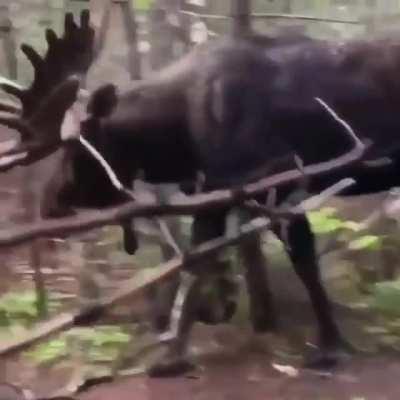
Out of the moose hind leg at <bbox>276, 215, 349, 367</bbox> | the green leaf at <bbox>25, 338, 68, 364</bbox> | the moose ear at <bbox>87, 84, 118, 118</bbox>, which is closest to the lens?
the moose ear at <bbox>87, 84, 118, 118</bbox>

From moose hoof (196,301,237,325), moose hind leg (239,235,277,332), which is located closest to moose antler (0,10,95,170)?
moose hoof (196,301,237,325)

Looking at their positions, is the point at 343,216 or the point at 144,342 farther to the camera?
the point at 343,216

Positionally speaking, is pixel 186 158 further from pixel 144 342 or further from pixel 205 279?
pixel 144 342

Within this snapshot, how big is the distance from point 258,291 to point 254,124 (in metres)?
0.45

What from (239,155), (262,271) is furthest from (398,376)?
(239,155)

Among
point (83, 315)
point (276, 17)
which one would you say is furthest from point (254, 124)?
point (83, 315)

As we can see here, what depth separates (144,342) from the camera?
219 cm

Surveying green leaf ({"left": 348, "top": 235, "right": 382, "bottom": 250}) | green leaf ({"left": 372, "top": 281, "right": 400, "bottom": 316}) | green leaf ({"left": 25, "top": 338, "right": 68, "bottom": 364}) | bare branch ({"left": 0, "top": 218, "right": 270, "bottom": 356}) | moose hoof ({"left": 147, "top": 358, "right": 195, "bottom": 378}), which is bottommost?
moose hoof ({"left": 147, "top": 358, "right": 195, "bottom": 378})

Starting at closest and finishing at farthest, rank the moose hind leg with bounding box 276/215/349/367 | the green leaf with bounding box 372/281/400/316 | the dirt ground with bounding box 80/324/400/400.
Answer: the dirt ground with bounding box 80/324/400/400, the moose hind leg with bounding box 276/215/349/367, the green leaf with bounding box 372/281/400/316

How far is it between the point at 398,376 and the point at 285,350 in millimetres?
287

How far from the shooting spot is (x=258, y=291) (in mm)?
2633

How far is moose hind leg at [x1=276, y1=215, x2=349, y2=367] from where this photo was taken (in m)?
2.54

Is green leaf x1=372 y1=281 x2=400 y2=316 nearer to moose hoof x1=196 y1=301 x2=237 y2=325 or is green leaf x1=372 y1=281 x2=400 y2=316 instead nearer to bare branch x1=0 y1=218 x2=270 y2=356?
moose hoof x1=196 y1=301 x2=237 y2=325

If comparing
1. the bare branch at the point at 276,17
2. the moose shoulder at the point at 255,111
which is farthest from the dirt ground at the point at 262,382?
the bare branch at the point at 276,17
